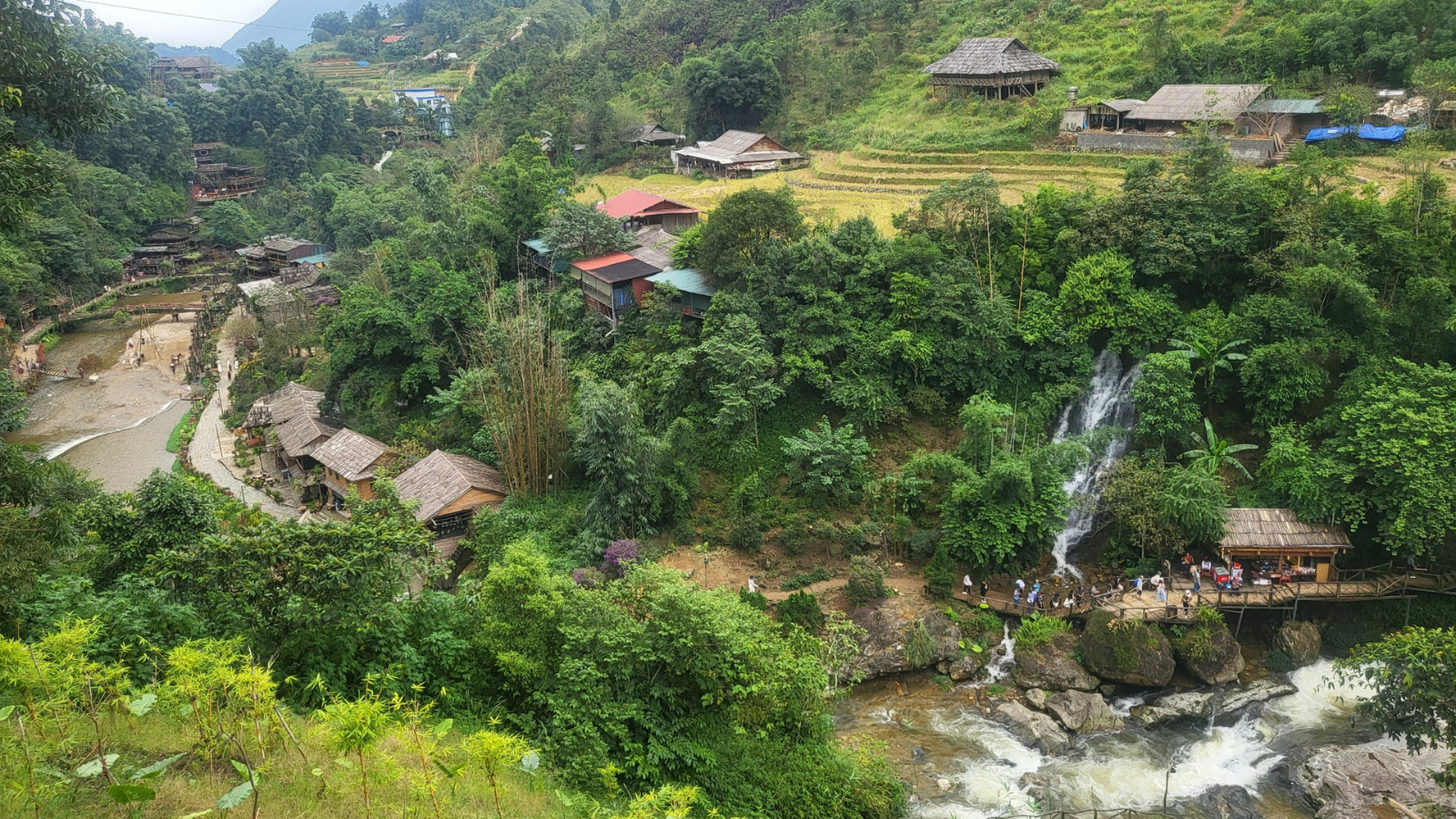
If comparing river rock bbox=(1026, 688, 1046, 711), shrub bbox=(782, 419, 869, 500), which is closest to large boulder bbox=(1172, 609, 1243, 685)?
river rock bbox=(1026, 688, 1046, 711)

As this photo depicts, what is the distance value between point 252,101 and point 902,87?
153ft

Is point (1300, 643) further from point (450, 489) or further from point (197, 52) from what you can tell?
point (197, 52)

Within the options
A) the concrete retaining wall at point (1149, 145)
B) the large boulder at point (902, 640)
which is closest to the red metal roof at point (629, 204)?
the concrete retaining wall at point (1149, 145)

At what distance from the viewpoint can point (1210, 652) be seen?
1620 cm

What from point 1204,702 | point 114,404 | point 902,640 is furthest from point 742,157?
point 1204,702

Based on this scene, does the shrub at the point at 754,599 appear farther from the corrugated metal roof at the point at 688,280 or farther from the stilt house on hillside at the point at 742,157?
the stilt house on hillside at the point at 742,157

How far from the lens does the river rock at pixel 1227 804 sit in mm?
13531

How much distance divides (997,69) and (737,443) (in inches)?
856

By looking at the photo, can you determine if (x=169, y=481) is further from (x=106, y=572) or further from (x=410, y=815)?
(x=410, y=815)

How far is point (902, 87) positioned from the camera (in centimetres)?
3972

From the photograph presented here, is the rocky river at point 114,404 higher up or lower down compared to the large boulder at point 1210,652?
higher up

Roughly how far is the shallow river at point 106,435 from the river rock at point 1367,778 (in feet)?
101

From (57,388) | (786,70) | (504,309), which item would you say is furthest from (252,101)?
(504,309)

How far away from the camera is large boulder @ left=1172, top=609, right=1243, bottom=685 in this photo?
16.2 metres
